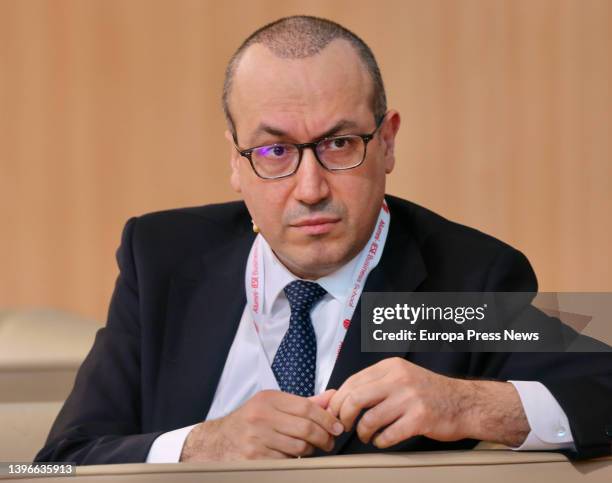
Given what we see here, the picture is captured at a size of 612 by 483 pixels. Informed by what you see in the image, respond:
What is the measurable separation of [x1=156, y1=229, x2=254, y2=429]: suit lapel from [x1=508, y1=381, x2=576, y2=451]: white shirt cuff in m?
0.57

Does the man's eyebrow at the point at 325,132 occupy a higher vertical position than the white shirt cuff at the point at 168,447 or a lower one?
higher

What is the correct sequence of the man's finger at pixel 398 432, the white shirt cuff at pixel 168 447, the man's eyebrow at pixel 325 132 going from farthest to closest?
the man's eyebrow at pixel 325 132 < the white shirt cuff at pixel 168 447 < the man's finger at pixel 398 432

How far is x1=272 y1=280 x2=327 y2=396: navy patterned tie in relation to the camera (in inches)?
63.9

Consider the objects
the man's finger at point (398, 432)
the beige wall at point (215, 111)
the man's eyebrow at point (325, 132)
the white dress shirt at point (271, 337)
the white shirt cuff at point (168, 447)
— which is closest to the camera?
the man's finger at point (398, 432)

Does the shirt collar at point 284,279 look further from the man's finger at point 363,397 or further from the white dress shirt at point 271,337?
the man's finger at point 363,397

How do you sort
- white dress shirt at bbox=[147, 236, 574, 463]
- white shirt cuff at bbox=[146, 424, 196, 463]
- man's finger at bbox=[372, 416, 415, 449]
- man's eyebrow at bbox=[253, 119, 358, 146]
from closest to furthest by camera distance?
man's finger at bbox=[372, 416, 415, 449]
white shirt cuff at bbox=[146, 424, 196, 463]
man's eyebrow at bbox=[253, 119, 358, 146]
white dress shirt at bbox=[147, 236, 574, 463]

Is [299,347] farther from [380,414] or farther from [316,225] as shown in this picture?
[380,414]

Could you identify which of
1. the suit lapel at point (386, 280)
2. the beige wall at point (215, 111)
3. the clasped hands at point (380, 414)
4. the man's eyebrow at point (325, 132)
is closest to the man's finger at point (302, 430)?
the clasped hands at point (380, 414)

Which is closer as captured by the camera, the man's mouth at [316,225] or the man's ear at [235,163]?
the man's mouth at [316,225]

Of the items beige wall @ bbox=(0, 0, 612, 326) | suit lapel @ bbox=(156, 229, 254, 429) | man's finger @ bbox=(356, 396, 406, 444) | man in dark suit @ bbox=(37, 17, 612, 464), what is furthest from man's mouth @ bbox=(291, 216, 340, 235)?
beige wall @ bbox=(0, 0, 612, 326)

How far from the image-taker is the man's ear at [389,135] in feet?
5.52

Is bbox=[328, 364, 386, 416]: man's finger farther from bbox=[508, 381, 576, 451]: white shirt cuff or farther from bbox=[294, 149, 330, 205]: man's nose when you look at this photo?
bbox=[294, 149, 330, 205]: man's nose

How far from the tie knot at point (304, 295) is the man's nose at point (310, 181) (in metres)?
0.20

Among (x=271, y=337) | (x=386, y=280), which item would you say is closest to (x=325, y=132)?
(x=386, y=280)
